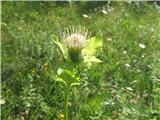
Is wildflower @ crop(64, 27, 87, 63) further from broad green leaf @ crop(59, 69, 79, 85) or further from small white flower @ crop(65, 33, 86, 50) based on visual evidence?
broad green leaf @ crop(59, 69, 79, 85)

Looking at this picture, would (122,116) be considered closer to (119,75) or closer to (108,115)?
(108,115)

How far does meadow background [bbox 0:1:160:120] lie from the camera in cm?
381

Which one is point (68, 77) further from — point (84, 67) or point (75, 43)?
point (84, 67)

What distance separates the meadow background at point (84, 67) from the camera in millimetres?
3809

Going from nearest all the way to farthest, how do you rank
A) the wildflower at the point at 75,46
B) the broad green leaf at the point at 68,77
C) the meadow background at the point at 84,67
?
the broad green leaf at the point at 68,77 < the wildflower at the point at 75,46 < the meadow background at the point at 84,67

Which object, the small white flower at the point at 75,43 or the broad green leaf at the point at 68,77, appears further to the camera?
the small white flower at the point at 75,43

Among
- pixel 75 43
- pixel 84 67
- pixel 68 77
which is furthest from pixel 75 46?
pixel 84 67

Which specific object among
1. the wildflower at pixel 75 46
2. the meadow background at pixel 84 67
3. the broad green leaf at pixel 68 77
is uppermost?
the wildflower at pixel 75 46

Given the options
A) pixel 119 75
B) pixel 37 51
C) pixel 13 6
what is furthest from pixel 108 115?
pixel 13 6

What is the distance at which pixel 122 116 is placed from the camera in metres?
3.52

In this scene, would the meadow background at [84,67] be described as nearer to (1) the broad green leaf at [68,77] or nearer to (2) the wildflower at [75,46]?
(2) the wildflower at [75,46]

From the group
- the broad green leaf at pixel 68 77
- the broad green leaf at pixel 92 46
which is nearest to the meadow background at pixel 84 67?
the broad green leaf at pixel 92 46

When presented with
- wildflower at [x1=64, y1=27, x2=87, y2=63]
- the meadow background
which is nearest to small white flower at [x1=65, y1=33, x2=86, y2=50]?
wildflower at [x1=64, y1=27, x2=87, y2=63]

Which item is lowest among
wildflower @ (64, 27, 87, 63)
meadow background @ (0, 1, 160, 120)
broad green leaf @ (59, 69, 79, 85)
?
meadow background @ (0, 1, 160, 120)
